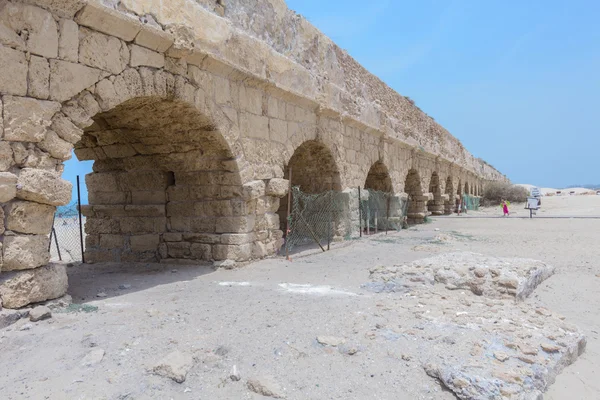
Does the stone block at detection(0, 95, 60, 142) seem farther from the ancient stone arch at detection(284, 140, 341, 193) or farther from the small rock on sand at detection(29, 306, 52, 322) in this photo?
the ancient stone arch at detection(284, 140, 341, 193)

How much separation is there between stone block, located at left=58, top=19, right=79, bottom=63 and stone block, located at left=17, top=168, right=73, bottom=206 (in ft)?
3.38

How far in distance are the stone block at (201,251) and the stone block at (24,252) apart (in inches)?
96.1

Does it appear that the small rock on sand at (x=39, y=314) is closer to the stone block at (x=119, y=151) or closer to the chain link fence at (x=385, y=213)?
the stone block at (x=119, y=151)

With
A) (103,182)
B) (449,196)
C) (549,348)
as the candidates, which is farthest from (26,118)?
(449,196)

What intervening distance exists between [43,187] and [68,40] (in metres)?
1.31

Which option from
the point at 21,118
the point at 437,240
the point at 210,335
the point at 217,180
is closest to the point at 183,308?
the point at 210,335

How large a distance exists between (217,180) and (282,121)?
1.57 metres

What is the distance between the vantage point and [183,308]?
11.9 feet

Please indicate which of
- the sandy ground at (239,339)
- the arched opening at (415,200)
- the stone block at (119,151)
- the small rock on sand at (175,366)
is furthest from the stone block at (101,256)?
the arched opening at (415,200)

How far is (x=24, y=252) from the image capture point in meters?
3.22

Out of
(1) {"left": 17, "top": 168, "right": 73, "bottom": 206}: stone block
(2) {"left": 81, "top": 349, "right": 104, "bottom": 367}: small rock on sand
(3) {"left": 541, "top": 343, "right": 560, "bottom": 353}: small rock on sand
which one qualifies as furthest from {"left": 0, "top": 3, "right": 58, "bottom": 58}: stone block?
(3) {"left": 541, "top": 343, "right": 560, "bottom": 353}: small rock on sand

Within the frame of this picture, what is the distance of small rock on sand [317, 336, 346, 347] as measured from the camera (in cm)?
285

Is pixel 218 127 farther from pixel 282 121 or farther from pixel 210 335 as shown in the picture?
pixel 210 335

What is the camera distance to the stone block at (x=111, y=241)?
6215 millimetres
